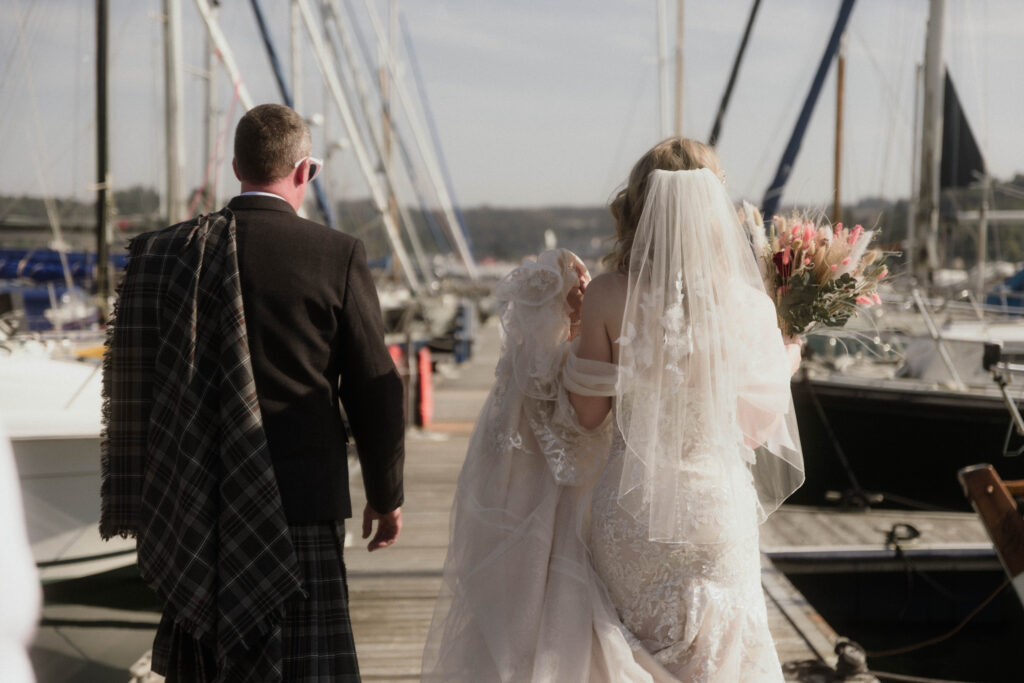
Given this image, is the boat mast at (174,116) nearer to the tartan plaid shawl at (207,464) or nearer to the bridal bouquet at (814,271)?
the tartan plaid shawl at (207,464)

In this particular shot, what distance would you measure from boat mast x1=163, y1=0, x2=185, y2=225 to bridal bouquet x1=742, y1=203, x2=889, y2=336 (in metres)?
6.46

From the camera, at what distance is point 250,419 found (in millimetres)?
2408

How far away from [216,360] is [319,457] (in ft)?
1.20

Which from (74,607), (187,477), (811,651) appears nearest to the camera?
(187,477)

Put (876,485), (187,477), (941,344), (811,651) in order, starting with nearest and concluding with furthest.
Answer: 1. (187,477)
2. (811,651)
3. (941,344)
4. (876,485)

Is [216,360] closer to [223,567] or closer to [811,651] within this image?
[223,567]

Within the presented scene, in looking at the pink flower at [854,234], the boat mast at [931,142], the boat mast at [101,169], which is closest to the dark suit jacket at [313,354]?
the pink flower at [854,234]

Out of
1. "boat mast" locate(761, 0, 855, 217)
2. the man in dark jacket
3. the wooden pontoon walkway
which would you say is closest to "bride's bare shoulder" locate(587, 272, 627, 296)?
the man in dark jacket

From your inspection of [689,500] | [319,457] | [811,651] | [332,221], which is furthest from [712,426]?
[332,221]

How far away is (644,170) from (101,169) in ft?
20.8

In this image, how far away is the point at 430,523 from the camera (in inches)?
279

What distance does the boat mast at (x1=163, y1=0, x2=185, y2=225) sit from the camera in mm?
8258

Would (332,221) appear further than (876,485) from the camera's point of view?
Yes

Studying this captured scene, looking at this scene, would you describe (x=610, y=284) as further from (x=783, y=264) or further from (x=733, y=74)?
(x=733, y=74)
